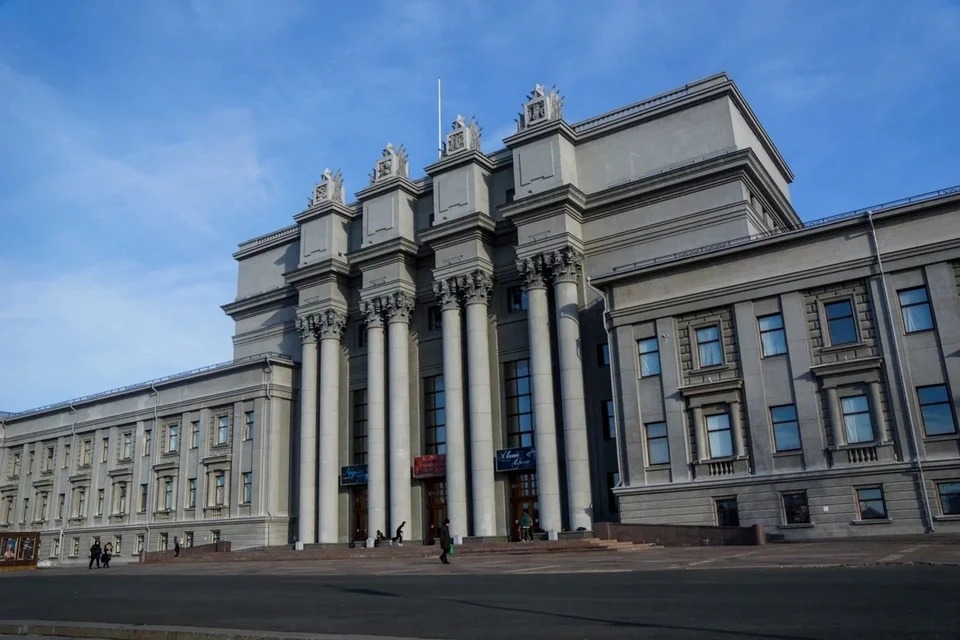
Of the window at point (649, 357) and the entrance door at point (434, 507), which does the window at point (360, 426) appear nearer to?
the entrance door at point (434, 507)

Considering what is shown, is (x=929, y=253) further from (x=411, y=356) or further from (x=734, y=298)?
(x=411, y=356)

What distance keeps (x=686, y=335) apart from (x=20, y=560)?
4132 cm

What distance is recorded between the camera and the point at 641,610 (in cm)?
1198

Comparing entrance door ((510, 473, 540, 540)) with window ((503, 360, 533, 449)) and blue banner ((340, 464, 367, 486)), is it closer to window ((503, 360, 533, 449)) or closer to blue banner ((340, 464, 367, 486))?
window ((503, 360, 533, 449))

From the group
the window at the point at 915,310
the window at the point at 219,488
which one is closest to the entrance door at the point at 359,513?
the window at the point at 219,488

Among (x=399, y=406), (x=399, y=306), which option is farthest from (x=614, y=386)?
(x=399, y=306)


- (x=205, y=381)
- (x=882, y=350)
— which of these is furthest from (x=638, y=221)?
(x=205, y=381)

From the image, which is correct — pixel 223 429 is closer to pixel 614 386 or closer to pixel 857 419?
pixel 614 386

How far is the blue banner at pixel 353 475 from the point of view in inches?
2057

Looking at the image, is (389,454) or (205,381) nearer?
(389,454)

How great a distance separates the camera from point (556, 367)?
45938 mm

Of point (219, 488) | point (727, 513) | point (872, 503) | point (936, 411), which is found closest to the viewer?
point (936, 411)

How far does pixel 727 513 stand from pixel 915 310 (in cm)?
1117

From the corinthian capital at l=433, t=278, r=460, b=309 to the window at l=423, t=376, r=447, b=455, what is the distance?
501 cm
